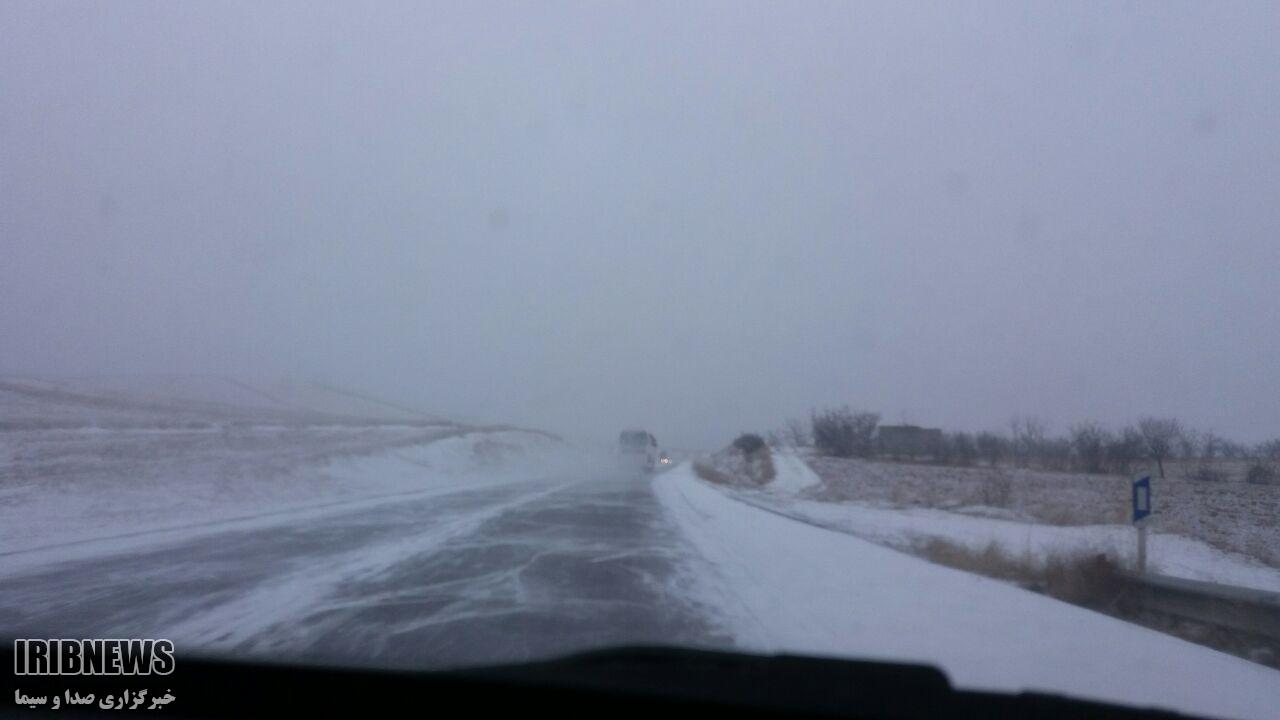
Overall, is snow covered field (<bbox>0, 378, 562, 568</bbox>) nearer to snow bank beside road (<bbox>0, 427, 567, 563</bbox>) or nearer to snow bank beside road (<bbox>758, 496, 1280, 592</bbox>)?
snow bank beside road (<bbox>0, 427, 567, 563</bbox>)

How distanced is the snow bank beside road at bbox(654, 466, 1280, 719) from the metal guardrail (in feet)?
2.91

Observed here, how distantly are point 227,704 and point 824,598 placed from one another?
7.60 metres

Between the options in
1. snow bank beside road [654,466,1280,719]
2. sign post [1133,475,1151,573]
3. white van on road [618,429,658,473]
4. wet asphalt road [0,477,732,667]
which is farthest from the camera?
white van on road [618,429,658,473]

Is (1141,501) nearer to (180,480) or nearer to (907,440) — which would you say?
(180,480)

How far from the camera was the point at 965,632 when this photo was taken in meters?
9.37

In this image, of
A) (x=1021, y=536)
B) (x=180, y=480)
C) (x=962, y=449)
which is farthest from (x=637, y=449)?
(x=1021, y=536)

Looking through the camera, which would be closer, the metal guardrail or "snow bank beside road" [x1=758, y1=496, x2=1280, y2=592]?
the metal guardrail

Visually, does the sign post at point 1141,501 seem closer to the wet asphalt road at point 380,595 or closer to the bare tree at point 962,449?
the wet asphalt road at point 380,595

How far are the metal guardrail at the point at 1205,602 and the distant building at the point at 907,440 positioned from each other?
65.5 m

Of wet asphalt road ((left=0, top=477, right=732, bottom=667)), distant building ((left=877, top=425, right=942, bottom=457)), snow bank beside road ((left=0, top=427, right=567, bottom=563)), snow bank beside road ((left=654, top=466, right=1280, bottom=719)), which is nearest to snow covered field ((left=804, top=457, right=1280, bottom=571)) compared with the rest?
snow bank beside road ((left=654, top=466, right=1280, bottom=719))

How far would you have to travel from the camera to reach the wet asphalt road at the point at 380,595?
853 centimetres

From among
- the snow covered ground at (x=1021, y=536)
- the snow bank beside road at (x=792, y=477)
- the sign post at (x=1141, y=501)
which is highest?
the sign post at (x=1141, y=501)

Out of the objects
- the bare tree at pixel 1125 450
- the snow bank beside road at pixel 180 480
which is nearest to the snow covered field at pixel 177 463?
the snow bank beside road at pixel 180 480

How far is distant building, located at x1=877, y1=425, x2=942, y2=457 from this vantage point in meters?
78.6
